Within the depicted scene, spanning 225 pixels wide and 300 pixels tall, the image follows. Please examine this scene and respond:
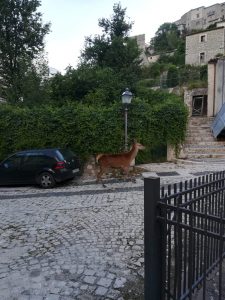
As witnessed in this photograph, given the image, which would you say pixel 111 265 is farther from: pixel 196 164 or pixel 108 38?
pixel 108 38

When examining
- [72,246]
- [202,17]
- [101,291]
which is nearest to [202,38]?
[202,17]

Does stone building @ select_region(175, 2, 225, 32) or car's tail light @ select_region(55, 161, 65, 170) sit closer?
car's tail light @ select_region(55, 161, 65, 170)

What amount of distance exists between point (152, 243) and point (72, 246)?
A: 2.90 metres

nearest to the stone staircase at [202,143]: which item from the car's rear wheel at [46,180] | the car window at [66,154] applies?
the car window at [66,154]

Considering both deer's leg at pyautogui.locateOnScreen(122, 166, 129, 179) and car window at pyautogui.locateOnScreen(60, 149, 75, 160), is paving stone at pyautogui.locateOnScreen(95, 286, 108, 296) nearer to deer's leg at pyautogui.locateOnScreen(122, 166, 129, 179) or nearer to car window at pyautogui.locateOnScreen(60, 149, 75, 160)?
deer's leg at pyautogui.locateOnScreen(122, 166, 129, 179)

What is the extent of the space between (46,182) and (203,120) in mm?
13470

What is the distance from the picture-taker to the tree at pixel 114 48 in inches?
915

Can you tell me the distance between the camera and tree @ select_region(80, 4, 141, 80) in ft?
76.3

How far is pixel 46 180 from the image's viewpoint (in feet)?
37.1

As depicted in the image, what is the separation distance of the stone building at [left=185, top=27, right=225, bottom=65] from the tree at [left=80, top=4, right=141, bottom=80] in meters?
22.8

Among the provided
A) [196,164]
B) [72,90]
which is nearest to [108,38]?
[72,90]

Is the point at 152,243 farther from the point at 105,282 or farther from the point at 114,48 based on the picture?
the point at 114,48

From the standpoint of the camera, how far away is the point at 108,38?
963 inches

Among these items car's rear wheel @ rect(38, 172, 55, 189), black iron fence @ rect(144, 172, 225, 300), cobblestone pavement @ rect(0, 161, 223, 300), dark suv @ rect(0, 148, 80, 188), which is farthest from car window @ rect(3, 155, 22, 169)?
black iron fence @ rect(144, 172, 225, 300)
